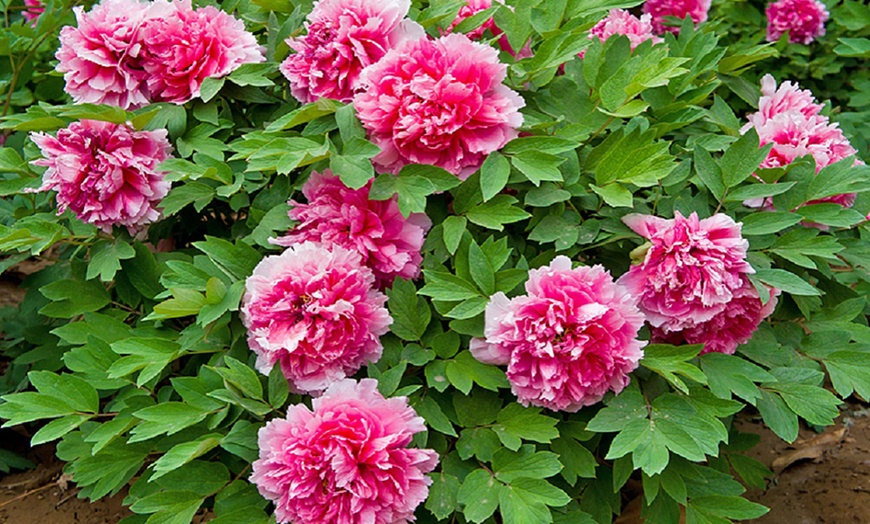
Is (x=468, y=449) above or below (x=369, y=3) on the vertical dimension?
below

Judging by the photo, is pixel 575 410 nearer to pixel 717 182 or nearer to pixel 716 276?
pixel 716 276

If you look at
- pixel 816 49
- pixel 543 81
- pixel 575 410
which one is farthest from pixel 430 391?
pixel 816 49

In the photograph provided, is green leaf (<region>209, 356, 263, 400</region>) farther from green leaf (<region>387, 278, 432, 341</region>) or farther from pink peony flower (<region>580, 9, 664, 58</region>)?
pink peony flower (<region>580, 9, 664, 58</region>)

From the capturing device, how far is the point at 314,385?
5.57 feet

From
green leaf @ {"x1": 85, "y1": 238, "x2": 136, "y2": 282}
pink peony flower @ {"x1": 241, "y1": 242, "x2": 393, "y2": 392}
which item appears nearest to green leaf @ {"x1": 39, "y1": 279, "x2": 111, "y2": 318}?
green leaf @ {"x1": 85, "y1": 238, "x2": 136, "y2": 282}

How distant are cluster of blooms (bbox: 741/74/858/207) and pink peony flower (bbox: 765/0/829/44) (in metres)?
2.01

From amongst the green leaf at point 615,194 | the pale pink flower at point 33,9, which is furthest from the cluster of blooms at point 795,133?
the pale pink flower at point 33,9

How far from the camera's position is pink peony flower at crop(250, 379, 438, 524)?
157 centimetres

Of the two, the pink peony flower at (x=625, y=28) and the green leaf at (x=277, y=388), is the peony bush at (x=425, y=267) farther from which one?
the pink peony flower at (x=625, y=28)

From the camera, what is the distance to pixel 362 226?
5.79 feet

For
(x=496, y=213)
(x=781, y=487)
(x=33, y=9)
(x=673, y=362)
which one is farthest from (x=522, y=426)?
(x=33, y=9)

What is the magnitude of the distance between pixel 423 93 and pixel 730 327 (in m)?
0.73

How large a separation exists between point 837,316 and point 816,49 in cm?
258

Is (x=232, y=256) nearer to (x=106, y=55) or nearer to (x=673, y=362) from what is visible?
(x=106, y=55)
